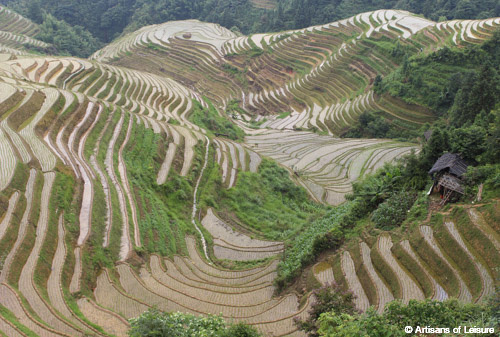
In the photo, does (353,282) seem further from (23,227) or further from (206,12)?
(206,12)

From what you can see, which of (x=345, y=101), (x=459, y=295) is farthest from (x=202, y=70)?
(x=459, y=295)

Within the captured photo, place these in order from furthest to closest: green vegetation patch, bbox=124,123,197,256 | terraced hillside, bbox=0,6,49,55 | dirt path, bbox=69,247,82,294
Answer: terraced hillside, bbox=0,6,49,55
green vegetation patch, bbox=124,123,197,256
dirt path, bbox=69,247,82,294

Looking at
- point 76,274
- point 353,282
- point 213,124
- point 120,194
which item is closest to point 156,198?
point 120,194

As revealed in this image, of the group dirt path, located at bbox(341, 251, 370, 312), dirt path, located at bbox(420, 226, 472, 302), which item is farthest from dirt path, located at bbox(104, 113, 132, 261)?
dirt path, located at bbox(420, 226, 472, 302)

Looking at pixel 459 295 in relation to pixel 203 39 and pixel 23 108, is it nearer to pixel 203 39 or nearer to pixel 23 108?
pixel 23 108

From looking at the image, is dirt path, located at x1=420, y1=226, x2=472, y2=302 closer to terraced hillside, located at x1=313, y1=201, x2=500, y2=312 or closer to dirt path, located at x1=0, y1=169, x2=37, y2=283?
terraced hillside, located at x1=313, y1=201, x2=500, y2=312

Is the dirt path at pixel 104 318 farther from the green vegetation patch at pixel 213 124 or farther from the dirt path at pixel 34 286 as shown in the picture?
the green vegetation patch at pixel 213 124

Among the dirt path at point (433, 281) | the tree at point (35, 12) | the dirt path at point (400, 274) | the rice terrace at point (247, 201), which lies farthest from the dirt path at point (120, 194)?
the tree at point (35, 12)
